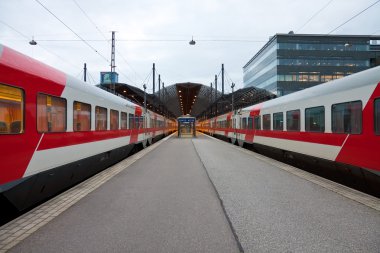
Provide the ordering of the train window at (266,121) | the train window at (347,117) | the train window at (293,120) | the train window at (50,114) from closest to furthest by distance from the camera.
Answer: the train window at (50,114) → the train window at (347,117) → the train window at (293,120) → the train window at (266,121)

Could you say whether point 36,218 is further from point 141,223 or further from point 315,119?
point 315,119

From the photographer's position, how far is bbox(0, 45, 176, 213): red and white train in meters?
4.79

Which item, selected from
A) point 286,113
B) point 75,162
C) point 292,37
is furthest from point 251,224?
point 292,37

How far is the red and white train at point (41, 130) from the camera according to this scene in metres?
4.79

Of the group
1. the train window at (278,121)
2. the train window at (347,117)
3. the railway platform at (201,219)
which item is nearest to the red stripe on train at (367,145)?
the train window at (347,117)

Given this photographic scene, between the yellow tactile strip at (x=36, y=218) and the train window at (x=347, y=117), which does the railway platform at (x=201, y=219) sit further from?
the train window at (x=347, y=117)

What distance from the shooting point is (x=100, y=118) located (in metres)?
9.77

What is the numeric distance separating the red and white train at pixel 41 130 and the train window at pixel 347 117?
6.94 metres

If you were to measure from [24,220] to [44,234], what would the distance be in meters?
0.84

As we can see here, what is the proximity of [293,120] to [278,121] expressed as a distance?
172cm

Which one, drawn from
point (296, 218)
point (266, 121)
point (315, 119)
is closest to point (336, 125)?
point (315, 119)

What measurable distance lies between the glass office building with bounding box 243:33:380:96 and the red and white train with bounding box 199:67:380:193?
153ft

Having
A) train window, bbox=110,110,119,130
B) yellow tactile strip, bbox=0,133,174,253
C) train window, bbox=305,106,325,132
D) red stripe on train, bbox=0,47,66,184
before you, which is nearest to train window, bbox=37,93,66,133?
red stripe on train, bbox=0,47,66,184

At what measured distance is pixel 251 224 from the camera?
4723 mm
